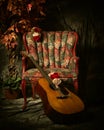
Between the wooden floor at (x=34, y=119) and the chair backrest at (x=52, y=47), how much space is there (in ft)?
2.39

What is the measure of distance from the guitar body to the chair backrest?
0.91 meters

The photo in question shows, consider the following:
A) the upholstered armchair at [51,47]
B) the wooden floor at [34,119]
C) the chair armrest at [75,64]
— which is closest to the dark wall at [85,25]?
the upholstered armchair at [51,47]

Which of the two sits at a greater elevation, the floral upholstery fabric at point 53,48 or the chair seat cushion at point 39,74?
the floral upholstery fabric at point 53,48

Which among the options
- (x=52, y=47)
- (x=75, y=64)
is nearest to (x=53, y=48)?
(x=52, y=47)

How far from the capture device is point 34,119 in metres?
3.60

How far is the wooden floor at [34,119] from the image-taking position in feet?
10.8

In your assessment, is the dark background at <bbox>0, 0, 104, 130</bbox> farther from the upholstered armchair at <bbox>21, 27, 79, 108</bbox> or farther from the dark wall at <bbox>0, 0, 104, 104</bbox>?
the upholstered armchair at <bbox>21, 27, 79, 108</bbox>

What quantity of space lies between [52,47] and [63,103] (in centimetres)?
139

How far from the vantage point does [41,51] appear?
438 cm

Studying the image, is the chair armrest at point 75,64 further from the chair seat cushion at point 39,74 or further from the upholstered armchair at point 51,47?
the upholstered armchair at point 51,47

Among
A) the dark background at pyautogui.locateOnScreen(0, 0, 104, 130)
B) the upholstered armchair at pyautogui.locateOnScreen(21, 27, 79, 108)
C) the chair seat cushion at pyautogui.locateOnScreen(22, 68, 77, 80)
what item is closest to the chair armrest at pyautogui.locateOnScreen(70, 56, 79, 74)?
the chair seat cushion at pyautogui.locateOnScreen(22, 68, 77, 80)

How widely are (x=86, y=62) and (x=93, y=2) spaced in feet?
3.76

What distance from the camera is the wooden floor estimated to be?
3277 millimetres

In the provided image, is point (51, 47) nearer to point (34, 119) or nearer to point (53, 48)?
point (53, 48)
